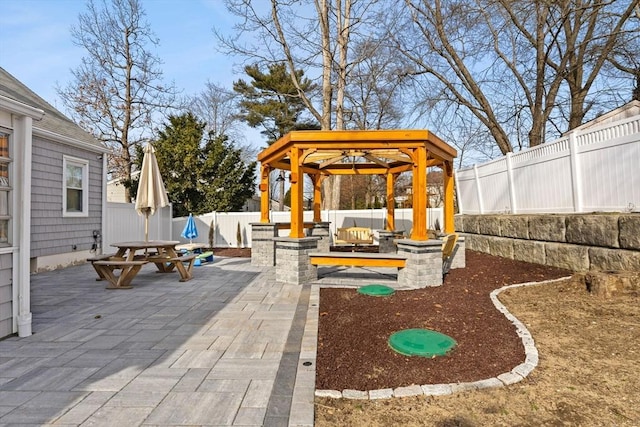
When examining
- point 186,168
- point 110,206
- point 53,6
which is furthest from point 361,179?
point 53,6

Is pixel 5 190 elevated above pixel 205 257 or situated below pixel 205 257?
above

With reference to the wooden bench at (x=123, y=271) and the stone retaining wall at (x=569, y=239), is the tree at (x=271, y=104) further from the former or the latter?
the wooden bench at (x=123, y=271)

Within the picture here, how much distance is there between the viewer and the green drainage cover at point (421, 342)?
3.14m

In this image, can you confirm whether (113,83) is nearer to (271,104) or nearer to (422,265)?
(271,104)

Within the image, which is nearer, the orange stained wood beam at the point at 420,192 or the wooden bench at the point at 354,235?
the orange stained wood beam at the point at 420,192

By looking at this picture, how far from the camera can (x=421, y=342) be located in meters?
3.34

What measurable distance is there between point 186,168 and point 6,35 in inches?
257

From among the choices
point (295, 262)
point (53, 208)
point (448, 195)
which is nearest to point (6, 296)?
point (295, 262)

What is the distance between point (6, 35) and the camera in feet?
34.8

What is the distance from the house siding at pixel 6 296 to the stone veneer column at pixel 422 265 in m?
5.32

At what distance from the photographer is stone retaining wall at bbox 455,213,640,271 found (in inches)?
190

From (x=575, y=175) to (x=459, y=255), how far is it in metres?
2.66

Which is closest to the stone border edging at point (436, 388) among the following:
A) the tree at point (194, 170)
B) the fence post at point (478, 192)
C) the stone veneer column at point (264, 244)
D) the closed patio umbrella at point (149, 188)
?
the closed patio umbrella at point (149, 188)

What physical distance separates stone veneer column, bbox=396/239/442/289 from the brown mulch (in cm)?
24
